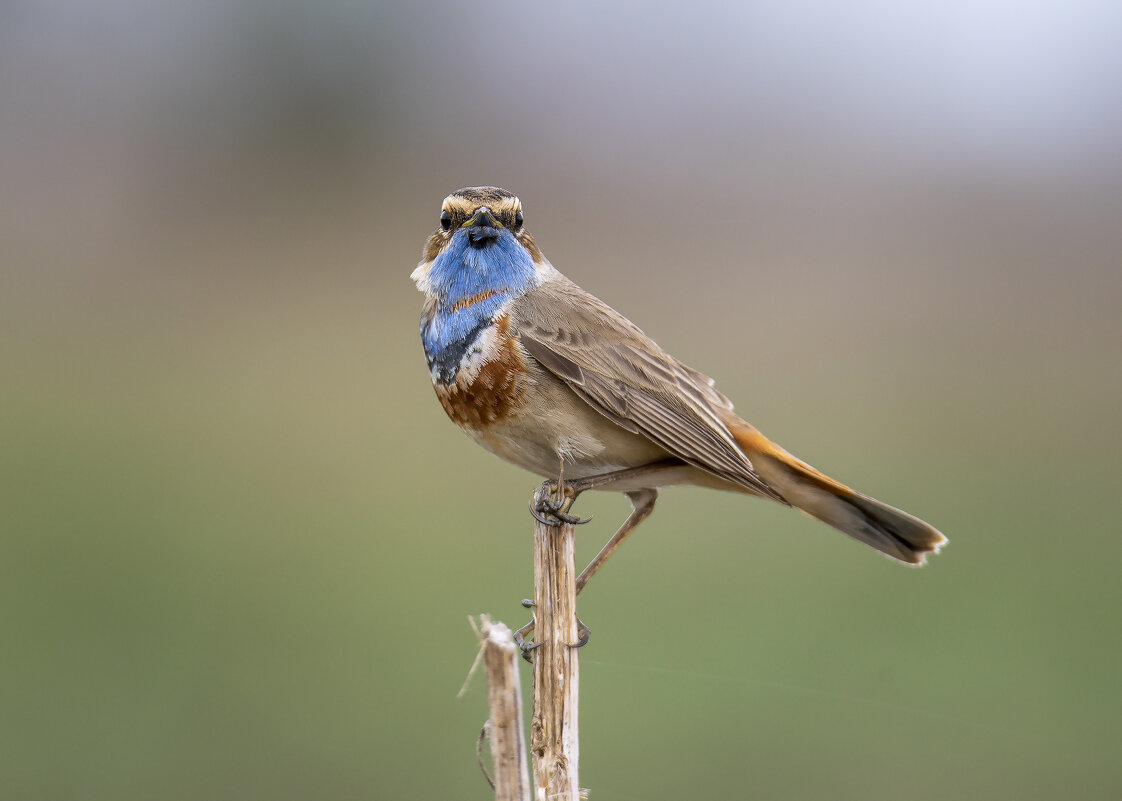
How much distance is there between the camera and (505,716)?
2932mm

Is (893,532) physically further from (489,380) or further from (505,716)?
(505,716)

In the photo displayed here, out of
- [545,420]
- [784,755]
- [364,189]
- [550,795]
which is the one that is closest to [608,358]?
[545,420]

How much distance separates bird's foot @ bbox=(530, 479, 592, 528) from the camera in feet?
11.9

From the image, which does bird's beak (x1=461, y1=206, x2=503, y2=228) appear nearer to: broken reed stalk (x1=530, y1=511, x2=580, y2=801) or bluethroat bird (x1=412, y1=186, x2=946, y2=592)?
bluethroat bird (x1=412, y1=186, x2=946, y2=592)

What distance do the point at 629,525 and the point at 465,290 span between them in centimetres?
105

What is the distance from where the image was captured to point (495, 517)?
8.99 meters

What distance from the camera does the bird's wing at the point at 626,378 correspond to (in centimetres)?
393

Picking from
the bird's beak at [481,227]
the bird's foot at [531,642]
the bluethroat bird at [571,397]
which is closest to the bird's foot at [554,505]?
the bluethroat bird at [571,397]

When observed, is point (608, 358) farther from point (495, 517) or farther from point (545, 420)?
point (495, 517)

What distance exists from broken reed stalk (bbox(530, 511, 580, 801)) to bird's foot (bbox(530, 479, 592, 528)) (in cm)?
10

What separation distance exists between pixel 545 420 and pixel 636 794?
2.61 m

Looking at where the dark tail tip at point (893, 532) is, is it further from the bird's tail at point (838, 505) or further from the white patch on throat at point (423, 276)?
the white patch on throat at point (423, 276)

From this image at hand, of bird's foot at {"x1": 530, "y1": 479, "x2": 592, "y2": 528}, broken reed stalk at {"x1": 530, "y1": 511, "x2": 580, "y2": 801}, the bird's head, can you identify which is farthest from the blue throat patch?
broken reed stalk at {"x1": 530, "y1": 511, "x2": 580, "y2": 801}

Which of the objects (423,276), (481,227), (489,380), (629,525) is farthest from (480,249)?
(629,525)
